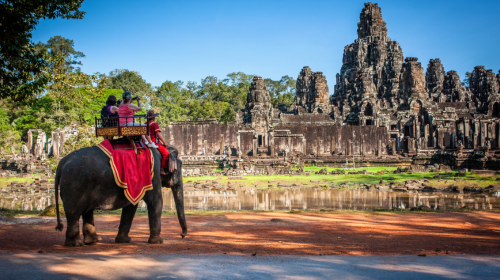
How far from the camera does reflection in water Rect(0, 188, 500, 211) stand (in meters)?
16.6

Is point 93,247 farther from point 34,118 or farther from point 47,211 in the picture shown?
point 34,118

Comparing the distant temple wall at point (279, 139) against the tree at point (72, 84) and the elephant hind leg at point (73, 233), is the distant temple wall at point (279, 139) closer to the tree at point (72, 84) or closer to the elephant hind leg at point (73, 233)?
the tree at point (72, 84)

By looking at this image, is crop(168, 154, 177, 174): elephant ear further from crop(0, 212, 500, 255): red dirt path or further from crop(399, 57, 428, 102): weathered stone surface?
crop(399, 57, 428, 102): weathered stone surface

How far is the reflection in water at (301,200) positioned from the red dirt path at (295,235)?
4.72 m

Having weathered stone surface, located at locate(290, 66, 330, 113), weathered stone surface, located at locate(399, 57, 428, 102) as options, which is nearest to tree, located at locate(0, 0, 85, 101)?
weathered stone surface, located at locate(290, 66, 330, 113)

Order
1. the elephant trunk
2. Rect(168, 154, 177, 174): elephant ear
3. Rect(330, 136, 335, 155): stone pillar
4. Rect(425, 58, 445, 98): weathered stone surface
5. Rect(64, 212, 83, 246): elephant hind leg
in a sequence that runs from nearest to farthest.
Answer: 1. Rect(64, 212, 83, 246): elephant hind leg
2. Rect(168, 154, 177, 174): elephant ear
3. the elephant trunk
4. Rect(330, 136, 335, 155): stone pillar
5. Rect(425, 58, 445, 98): weathered stone surface

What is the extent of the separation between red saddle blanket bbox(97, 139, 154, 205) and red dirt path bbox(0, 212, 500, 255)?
0.96 metres

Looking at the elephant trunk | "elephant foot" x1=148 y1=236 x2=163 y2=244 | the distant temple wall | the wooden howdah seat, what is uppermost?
the distant temple wall

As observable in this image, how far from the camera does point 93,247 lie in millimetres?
6762

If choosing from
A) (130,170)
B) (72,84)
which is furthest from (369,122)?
(130,170)

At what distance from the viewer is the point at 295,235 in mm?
8492

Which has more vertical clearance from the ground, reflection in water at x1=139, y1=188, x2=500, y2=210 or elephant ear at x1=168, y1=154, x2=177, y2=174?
elephant ear at x1=168, y1=154, x2=177, y2=174

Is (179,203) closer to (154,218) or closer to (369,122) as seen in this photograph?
(154,218)

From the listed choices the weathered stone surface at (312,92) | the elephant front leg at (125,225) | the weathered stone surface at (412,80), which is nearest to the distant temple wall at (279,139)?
the weathered stone surface at (412,80)
